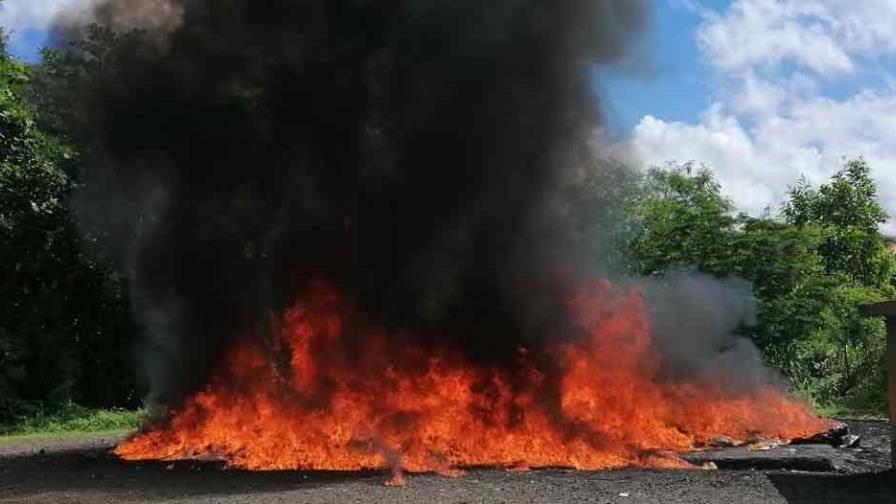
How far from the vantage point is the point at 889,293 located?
32375 millimetres

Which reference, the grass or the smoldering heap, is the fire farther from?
the grass

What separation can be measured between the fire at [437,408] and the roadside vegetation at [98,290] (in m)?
7.65

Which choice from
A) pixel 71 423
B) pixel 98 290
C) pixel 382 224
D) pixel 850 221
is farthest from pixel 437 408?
pixel 850 221

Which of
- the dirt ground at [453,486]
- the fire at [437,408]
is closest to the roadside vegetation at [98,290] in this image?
the fire at [437,408]

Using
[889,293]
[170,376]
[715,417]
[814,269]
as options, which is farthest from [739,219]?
[170,376]

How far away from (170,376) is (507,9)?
349 inches

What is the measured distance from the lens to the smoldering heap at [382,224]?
1375 cm

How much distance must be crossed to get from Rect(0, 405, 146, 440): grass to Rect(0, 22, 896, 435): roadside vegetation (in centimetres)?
5

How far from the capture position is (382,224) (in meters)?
14.2

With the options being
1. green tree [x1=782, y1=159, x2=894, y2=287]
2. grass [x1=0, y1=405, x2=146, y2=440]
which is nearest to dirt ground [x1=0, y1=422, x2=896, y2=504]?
grass [x1=0, y1=405, x2=146, y2=440]

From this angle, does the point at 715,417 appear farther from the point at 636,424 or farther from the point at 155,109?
the point at 155,109

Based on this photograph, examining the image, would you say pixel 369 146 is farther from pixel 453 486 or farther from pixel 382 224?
pixel 453 486

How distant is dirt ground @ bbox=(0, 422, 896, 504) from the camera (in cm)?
1009

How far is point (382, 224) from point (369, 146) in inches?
52.0
